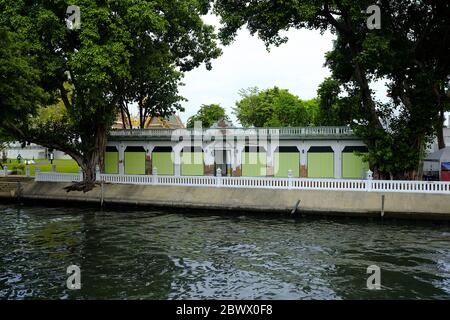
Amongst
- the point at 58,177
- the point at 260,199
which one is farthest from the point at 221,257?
the point at 58,177

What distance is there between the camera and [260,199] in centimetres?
2639

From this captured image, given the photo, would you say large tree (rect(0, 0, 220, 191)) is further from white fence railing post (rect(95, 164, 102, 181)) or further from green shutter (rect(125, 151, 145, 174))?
green shutter (rect(125, 151, 145, 174))

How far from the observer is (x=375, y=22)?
25000 mm

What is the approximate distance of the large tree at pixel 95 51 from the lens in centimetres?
2570

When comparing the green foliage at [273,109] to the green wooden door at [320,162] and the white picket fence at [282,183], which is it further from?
the white picket fence at [282,183]

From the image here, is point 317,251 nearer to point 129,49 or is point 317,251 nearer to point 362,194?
point 362,194

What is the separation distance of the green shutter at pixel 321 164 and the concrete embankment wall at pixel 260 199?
8975 millimetres

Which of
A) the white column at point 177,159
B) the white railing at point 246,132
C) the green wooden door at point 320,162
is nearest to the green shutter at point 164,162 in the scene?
the white column at point 177,159

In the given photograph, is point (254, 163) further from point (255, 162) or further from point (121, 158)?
point (121, 158)

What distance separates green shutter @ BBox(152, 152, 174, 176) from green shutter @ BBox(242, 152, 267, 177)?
637cm

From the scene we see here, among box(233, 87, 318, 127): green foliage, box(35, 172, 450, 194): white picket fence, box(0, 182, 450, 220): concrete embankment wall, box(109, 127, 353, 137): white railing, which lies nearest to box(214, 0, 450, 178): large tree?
box(35, 172, 450, 194): white picket fence

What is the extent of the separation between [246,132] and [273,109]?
31.5 metres

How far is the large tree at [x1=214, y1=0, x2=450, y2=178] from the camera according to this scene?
25031 millimetres
